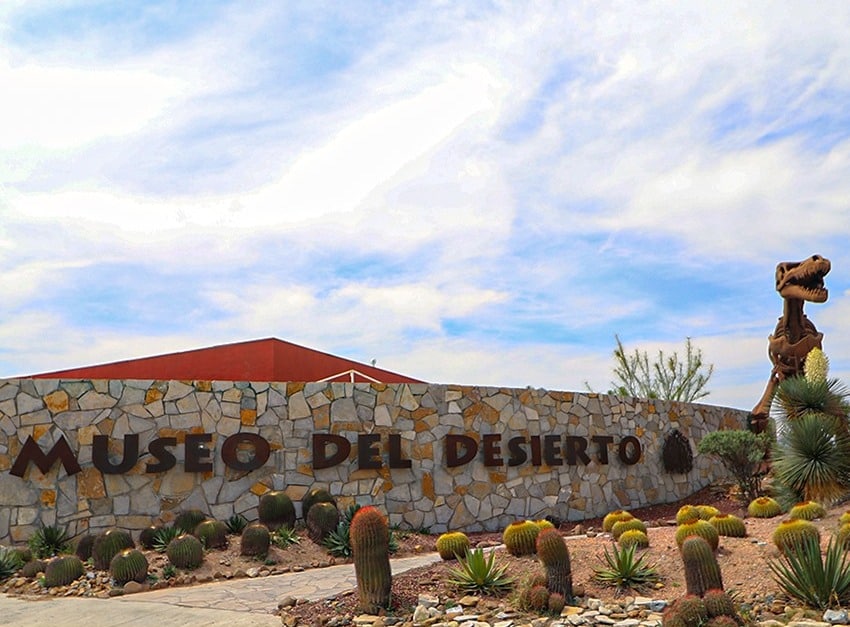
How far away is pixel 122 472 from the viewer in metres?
14.8

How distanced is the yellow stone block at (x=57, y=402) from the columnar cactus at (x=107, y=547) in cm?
324

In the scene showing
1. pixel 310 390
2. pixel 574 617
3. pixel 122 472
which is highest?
pixel 310 390

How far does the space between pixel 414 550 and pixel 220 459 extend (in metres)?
3.72

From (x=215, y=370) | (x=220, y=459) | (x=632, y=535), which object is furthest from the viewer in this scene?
(x=215, y=370)

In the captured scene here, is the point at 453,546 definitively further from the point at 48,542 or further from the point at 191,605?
the point at 48,542

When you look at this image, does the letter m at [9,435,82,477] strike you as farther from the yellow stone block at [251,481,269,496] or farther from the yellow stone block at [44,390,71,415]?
the yellow stone block at [251,481,269,496]

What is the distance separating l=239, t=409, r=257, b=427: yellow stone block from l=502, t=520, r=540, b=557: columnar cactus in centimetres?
667

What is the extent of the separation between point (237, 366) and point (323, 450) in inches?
236

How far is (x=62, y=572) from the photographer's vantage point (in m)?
11.9

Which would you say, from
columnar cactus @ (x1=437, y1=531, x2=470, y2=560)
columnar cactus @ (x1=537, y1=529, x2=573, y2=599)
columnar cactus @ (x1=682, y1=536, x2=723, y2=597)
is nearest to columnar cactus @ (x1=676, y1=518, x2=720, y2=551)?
Result: columnar cactus @ (x1=682, y1=536, x2=723, y2=597)

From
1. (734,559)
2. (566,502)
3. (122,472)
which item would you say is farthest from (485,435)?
(734,559)

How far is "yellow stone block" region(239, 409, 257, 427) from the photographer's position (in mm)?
15719

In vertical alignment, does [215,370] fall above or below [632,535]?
above

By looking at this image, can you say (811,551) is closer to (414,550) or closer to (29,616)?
(414,550)
